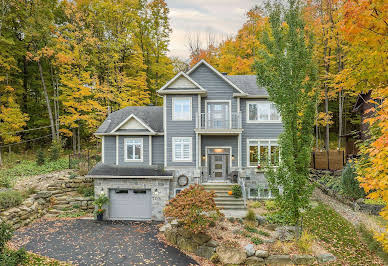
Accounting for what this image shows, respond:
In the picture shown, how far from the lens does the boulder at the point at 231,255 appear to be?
8.52 m

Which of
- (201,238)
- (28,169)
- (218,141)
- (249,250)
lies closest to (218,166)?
(218,141)

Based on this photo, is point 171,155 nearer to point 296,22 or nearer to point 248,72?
point 296,22

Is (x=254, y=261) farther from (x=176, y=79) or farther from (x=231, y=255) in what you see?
(x=176, y=79)

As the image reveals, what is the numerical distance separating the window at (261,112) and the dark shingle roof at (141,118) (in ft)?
19.5

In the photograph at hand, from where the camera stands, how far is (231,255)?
8617mm

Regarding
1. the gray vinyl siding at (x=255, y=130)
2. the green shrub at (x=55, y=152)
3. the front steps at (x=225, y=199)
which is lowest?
the front steps at (x=225, y=199)

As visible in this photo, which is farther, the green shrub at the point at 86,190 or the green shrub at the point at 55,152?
the green shrub at the point at 55,152

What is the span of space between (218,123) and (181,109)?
103 inches

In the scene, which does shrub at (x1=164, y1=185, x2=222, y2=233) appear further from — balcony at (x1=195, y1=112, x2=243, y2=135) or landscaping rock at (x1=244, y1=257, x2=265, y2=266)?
balcony at (x1=195, y1=112, x2=243, y2=135)

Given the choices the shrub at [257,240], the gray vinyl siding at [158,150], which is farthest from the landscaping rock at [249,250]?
the gray vinyl siding at [158,150]

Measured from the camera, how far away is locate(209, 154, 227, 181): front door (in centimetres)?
1577

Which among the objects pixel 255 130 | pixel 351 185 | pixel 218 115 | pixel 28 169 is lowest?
pixel 351 185

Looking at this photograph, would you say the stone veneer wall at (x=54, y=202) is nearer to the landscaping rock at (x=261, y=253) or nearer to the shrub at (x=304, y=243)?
the landscaping rock at (x=261, y=253)

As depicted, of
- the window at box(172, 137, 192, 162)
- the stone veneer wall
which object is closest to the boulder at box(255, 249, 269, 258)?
the window at box(172, 137, 192, 162)
